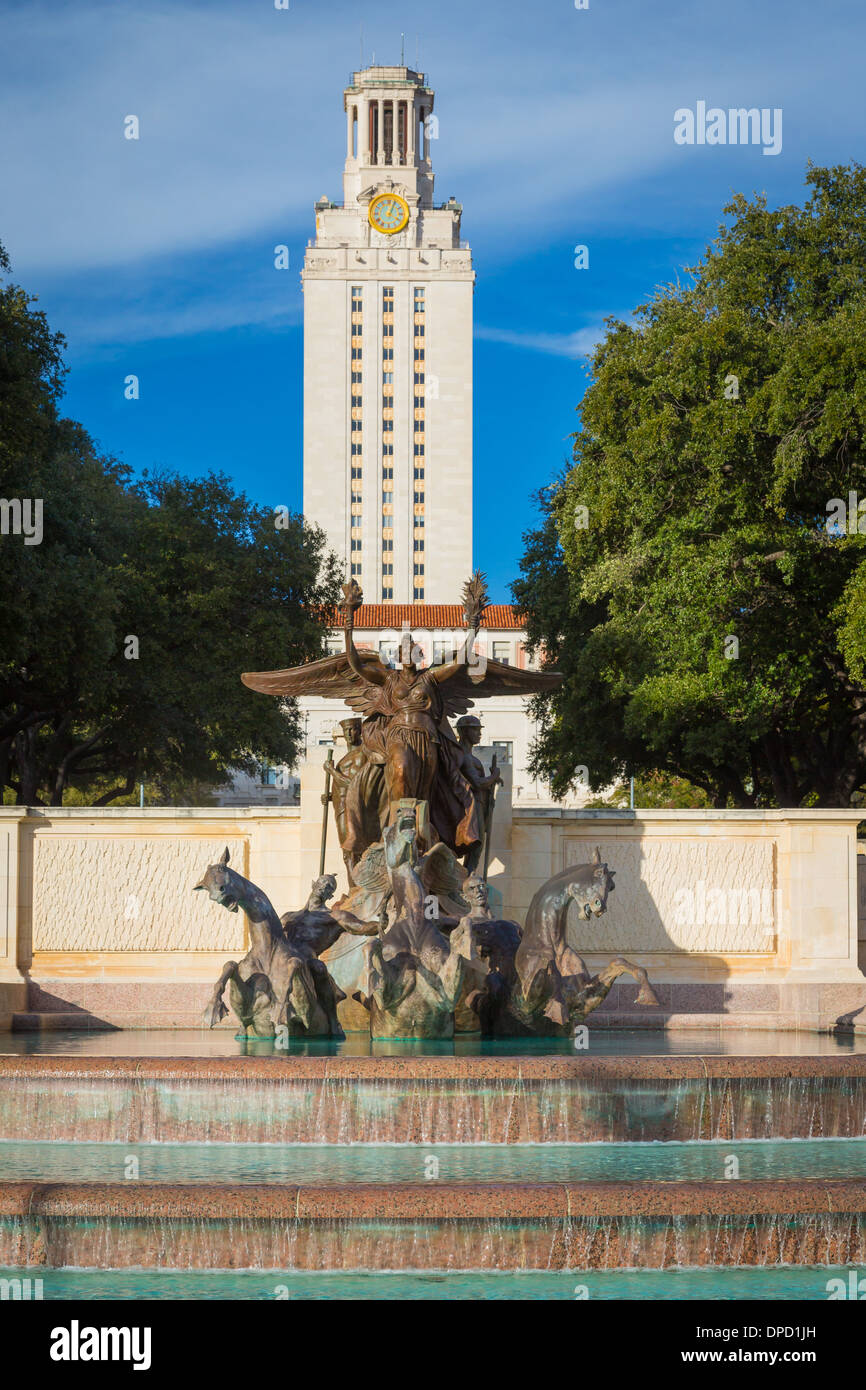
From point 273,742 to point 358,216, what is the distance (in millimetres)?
114526

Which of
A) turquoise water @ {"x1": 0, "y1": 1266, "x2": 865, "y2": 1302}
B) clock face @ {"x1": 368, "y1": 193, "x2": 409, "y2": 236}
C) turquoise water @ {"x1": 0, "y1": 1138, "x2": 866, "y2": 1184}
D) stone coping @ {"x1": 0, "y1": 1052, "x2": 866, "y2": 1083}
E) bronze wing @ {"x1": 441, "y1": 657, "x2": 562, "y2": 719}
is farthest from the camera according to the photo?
clock face @ {"x1": 368, "y1": 193, "x2": 409, "y2": 236}

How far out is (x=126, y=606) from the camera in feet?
127

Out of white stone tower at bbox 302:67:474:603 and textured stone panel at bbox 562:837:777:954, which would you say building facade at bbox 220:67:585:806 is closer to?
white stone tower at bbox 302:67:474:603

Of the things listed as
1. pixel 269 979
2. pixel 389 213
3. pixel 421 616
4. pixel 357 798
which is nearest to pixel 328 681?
pixel 357 798

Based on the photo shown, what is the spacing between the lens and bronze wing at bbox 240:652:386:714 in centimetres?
1847

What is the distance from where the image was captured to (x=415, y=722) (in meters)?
17.8

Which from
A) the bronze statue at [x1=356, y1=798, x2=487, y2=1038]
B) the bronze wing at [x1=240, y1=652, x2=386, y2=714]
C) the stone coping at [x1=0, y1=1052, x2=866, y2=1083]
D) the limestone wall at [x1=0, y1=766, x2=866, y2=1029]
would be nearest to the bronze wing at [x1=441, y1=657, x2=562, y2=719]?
the bronze wing at [x1=240, y1=652, x2=386, y2=714]

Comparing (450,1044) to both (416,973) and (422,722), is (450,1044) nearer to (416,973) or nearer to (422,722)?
(416,973)

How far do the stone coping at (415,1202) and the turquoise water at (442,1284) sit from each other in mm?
305

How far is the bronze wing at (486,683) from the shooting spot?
60.4 ft

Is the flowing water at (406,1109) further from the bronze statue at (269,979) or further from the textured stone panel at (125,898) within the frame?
the textured stone panel at (125,898)

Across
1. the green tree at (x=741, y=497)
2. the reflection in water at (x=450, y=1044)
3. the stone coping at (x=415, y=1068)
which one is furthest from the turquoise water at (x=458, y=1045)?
the green tree at (x=741, y=497)

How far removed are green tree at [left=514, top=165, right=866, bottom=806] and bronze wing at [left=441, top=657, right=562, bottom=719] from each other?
33.6 feet

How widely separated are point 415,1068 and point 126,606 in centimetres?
2840
